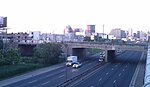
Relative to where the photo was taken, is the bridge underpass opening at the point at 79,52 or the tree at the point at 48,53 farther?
the bridge underpass opening at the point at 79,52

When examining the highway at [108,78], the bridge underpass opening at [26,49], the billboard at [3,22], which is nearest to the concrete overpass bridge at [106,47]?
the highway at [108,78]

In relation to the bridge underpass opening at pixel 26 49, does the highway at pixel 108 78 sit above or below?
below

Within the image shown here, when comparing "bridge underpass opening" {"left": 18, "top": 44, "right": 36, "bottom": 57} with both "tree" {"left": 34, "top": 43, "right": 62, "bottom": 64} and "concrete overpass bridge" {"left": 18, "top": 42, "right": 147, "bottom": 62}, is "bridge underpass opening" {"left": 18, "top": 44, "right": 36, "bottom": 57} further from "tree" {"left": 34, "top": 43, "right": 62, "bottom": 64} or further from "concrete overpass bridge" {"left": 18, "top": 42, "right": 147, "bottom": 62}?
"tree" {"left": 34, "top": 43, "right": 62, "bottom": 64}

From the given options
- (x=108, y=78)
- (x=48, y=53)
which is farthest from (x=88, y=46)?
(x=108, y=78)

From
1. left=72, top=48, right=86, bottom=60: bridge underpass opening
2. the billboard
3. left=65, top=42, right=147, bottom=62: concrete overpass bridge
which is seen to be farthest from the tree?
the billboard

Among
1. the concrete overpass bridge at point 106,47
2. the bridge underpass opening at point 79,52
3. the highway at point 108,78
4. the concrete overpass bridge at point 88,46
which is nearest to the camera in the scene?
the highway at point 108,78

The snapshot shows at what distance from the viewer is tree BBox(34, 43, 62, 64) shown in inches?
2554

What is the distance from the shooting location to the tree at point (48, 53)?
6486 centimetres

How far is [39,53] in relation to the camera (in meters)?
66.6

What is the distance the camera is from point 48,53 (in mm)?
65250

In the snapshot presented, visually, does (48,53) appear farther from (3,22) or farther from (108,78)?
(3,22)

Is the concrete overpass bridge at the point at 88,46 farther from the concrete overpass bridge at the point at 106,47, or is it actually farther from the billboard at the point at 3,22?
the billboard at the point at 3,22

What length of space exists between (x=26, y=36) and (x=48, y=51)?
59364 millimetres

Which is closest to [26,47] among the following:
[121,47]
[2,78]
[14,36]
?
[14,36]
